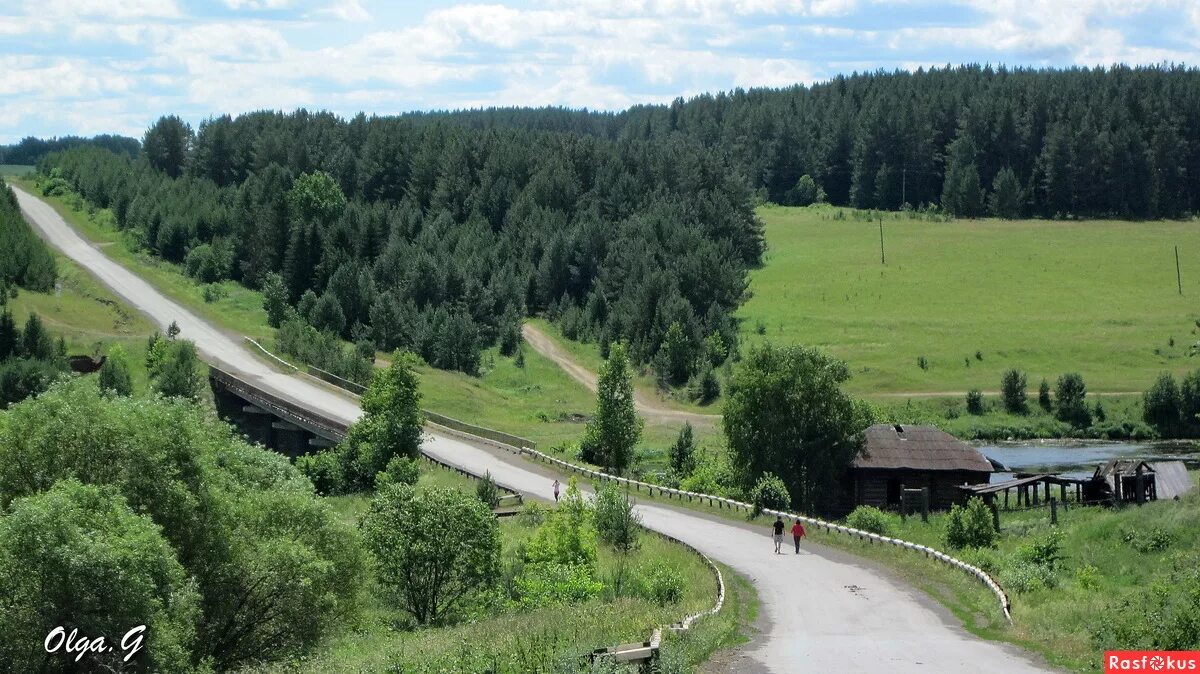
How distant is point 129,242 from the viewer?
126375 mm

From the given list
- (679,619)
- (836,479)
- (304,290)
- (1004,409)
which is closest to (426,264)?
(304,290)

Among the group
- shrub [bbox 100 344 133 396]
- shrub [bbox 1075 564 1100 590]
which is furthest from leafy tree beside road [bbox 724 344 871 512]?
shrub [bbox 100 344 133 396]

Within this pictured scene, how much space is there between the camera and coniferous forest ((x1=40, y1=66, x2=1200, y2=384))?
348ft

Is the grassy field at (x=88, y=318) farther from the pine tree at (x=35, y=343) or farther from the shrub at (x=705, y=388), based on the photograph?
the shrub at (x=705, y=388)

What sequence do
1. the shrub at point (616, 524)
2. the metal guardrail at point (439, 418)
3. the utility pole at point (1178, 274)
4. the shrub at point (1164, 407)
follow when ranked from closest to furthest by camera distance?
the shrub at point (616, 524) < the metal guardrail at point (439, 418) < the shrub at point (1164, 407) < the utility pole at point (1178, 274)

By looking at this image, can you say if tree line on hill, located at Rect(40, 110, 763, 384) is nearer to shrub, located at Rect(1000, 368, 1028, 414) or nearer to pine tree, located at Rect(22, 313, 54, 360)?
shrub, located at Rect(1000, 368, 1028, 414)

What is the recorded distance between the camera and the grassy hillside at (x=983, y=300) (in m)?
96.9

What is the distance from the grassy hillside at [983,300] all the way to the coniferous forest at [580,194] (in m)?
6.71

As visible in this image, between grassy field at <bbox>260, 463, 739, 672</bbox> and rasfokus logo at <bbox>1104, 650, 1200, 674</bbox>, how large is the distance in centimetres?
730

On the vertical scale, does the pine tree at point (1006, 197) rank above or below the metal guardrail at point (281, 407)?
above

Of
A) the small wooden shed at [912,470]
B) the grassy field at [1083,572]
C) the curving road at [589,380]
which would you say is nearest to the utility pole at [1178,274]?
the curving road at [589,380]

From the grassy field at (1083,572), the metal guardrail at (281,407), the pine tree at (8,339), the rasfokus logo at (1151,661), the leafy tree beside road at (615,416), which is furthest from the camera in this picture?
the pine tree at (8,339)

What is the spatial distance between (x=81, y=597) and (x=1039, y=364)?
79998 millimetres

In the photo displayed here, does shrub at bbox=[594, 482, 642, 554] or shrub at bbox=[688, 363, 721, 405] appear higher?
shrub at bbox=[594, 482, 642, 554]
